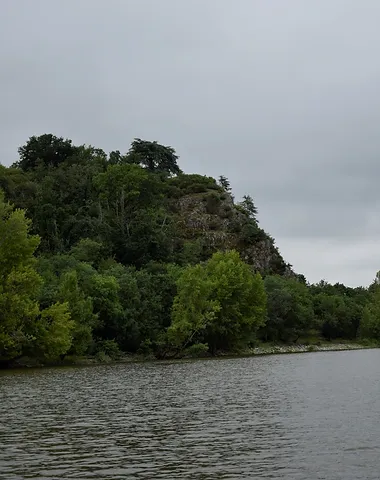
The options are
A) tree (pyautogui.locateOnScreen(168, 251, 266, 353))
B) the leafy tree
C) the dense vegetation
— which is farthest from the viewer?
tree (pyautogui.locateOnScreen(168, 251, 266, 353))

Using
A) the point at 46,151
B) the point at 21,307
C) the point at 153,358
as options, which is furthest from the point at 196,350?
the point at 46,151

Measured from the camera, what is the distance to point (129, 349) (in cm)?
9881

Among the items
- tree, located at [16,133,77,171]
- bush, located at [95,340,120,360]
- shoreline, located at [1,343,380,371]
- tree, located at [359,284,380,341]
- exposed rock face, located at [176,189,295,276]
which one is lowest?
shoreline, located at [1,343,380,371]

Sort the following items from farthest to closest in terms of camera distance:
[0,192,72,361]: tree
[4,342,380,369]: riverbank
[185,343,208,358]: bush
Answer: [185,343,208,358]: bush
[4,342,380,369]: riverbank
[0,192,72,361]: tree

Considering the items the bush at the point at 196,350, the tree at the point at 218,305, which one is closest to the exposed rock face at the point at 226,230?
the tree at the point at 218,305

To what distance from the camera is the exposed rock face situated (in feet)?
527

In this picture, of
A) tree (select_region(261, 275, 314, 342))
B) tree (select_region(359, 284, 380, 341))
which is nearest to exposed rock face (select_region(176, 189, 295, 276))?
tree (select_region(261, 275, 314, 342))

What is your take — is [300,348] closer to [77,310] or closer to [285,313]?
[285,313]

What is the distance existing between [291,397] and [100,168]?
134 metres

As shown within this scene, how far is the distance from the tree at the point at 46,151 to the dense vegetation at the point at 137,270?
0.32 meters

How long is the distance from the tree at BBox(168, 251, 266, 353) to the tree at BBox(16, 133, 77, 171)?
7194 cm

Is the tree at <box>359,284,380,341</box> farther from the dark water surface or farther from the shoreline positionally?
the dark water surface

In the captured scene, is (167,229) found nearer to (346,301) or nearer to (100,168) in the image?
(100,168)

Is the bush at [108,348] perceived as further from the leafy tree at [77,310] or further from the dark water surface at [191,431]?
the dark water surface at [191,431]
